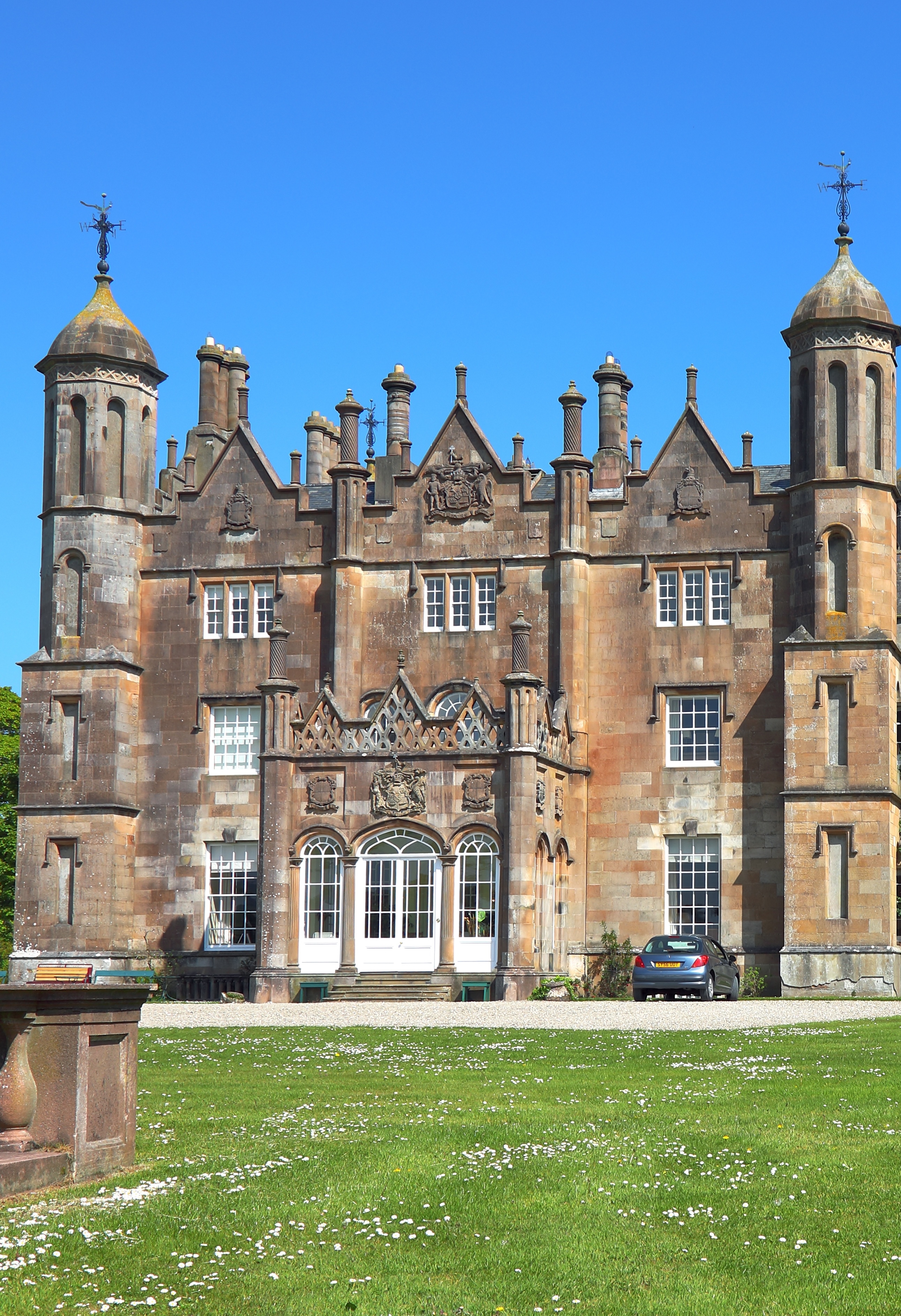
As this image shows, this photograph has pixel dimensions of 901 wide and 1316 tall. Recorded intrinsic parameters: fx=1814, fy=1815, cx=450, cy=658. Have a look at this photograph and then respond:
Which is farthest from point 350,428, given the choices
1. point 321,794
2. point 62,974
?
point 62,974

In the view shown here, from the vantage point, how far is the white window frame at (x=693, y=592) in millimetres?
41656

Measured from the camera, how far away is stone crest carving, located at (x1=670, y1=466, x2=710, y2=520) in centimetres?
4172

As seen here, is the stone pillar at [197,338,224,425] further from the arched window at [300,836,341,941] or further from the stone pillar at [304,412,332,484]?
the arched window at [300,836,341,941]

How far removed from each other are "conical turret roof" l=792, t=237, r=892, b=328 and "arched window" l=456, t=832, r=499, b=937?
13.8m

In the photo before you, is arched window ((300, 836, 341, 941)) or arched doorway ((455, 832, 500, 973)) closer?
arched doorway ((455, 832, 500, 973))

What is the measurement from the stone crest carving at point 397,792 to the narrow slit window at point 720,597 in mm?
8263

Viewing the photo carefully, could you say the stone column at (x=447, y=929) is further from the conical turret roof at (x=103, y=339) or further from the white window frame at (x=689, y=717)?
the conical turret roof at (x=103, y=339)

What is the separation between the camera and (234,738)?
143 feet

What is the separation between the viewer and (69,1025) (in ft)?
43.6

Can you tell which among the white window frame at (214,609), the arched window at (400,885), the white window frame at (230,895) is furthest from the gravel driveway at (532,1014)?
the white window frame at (214,609)

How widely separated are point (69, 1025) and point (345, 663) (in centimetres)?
2967

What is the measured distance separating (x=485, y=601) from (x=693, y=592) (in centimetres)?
490

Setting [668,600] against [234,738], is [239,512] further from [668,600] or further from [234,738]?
[668,600]

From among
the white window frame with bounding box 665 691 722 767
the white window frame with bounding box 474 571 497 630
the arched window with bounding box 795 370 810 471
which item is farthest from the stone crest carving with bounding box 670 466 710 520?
the white window frame with bounding box 474 571 497 630
